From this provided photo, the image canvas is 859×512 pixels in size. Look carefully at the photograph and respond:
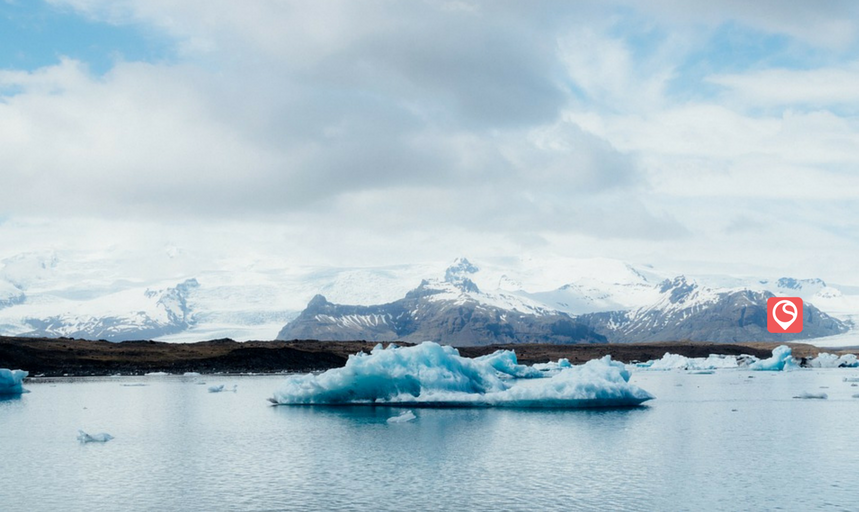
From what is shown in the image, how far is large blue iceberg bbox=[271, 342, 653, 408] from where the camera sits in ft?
119

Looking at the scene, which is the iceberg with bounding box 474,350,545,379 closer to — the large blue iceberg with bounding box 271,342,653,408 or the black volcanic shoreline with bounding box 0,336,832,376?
the black volcanic shoreline with bounding box 0,336,832,376

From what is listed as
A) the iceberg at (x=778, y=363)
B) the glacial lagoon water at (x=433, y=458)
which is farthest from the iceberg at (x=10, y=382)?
the iceberg at (x=778, y=363)

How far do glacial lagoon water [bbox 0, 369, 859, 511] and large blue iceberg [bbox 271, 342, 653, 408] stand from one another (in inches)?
27.3

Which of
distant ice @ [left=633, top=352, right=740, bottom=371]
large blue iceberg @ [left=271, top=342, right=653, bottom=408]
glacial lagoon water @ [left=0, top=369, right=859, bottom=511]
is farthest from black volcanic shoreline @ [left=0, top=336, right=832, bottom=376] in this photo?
large blue iceberg @ [left=271, top=342, right=653, bottom=408]

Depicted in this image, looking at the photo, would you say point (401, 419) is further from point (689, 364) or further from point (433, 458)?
point (689, 364)

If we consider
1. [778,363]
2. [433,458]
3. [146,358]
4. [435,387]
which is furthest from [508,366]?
[433,458]

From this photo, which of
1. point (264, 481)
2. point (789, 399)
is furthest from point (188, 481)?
point (789, 399)

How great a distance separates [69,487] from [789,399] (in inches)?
1440

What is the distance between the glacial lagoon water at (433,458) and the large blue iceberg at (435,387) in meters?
0.69

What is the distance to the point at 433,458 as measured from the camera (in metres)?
23.5

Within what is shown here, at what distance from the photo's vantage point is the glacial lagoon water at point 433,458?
59.5 feet

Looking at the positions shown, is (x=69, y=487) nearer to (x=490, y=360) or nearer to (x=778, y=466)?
(x=778, y=466)

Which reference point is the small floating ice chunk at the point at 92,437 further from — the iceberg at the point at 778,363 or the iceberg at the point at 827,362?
the iceberg at the point at 827,362

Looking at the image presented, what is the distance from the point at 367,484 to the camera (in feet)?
64.4
